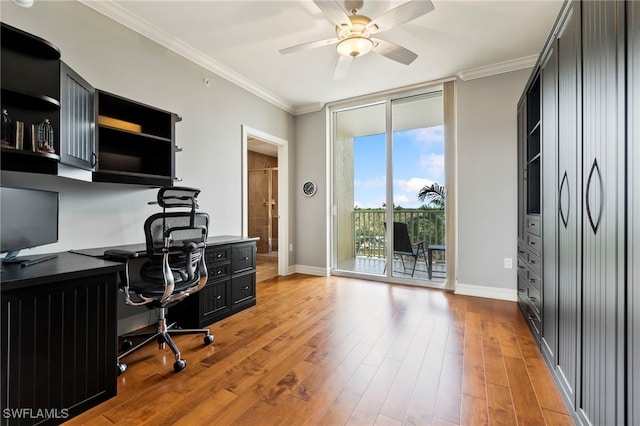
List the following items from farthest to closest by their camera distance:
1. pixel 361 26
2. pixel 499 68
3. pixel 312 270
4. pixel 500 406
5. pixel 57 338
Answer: pixel 312 270
pixel 499 68
pixel 361 26
pixel 500 406
pixel 57 338

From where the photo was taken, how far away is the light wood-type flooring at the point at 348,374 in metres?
1.52

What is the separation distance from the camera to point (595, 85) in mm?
1256

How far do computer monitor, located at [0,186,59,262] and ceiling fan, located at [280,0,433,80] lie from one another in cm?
216

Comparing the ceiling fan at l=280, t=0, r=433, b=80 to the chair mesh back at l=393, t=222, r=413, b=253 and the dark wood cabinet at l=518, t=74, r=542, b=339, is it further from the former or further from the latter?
the chair mesh back at l=393, t=222, r=413, b=253

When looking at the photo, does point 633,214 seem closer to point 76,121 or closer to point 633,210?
point 633,210

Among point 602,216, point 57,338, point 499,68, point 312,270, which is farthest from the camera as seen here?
point 312,270

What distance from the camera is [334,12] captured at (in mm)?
2123

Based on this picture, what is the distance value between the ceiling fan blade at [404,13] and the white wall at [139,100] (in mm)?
2122

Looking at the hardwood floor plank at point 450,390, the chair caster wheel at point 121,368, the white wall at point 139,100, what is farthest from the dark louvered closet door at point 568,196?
the white wall at point 139,100

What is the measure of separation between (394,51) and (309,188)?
8.88 ft

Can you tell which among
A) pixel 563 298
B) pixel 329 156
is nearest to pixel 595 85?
pixel 563 298

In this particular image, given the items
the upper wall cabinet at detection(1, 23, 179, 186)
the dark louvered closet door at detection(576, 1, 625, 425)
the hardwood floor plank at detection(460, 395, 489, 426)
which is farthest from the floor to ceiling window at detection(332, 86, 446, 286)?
the upper wall cabinet at detection(1, 23, 179, 186)

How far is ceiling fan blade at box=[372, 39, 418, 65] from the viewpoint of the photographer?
8.12 ft

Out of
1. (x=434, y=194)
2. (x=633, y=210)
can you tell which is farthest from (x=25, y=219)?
(x=434, y=194)
